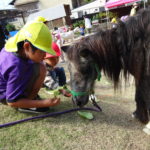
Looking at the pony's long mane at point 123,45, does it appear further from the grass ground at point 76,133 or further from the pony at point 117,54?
the grass ground at point 76,133

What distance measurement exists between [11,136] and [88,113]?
0.97 metres

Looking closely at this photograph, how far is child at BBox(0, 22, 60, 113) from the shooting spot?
1.64 metres

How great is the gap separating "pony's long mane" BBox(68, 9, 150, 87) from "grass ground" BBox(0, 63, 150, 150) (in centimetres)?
58

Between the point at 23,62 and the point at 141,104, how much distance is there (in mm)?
1389

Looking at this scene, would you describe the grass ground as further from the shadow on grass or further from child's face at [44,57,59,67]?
child's face at [44,57,59,67]

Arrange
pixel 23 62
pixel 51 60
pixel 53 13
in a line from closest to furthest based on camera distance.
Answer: pixel 23 62
pixel 51 60
pixel 53 13

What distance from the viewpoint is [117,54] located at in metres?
1.55

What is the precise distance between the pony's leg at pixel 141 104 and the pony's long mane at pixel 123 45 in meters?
0.17

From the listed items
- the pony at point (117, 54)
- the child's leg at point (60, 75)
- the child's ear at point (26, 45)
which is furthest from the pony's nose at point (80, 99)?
the child's leg at point (60, 75)

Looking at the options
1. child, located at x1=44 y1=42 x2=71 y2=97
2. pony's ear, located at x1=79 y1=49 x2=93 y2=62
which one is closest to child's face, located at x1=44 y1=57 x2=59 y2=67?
child, located at x1=44 y1=42 x2=71 y2=97

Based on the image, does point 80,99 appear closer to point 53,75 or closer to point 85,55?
point 85,55

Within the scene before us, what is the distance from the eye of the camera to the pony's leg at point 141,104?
1667mm

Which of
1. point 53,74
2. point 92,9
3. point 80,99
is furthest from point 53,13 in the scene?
point 80,99

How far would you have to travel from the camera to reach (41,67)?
2184 millimetres
